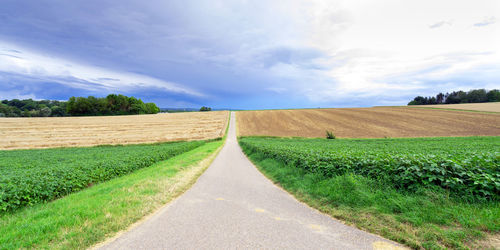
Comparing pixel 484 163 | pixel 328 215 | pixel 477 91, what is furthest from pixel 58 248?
pixel 477 91

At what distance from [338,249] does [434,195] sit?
305cm

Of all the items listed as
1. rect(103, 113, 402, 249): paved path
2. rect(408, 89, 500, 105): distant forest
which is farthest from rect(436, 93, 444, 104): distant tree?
rect(103, 113, 402, 249): paved path

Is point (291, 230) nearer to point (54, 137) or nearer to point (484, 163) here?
point (484, 163)

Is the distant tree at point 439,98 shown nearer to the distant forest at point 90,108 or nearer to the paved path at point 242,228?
the paved path at point 242,228

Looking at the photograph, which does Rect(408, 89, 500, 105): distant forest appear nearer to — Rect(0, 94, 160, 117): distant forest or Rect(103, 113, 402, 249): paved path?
Rect(103, 113, 402, 249): paved path

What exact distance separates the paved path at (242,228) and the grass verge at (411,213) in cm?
43

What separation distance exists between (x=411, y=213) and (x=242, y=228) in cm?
388

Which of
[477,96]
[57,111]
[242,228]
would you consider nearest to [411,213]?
[242,228]

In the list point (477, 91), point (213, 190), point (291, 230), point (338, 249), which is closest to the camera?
point (338, 249)

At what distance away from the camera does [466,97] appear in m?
94.6

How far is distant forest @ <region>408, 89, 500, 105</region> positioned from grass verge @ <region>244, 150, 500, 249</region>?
136 meters

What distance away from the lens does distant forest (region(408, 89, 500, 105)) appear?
87.2m

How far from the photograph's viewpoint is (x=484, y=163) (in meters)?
4.86

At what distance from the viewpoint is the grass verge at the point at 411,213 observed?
3.40 meters
